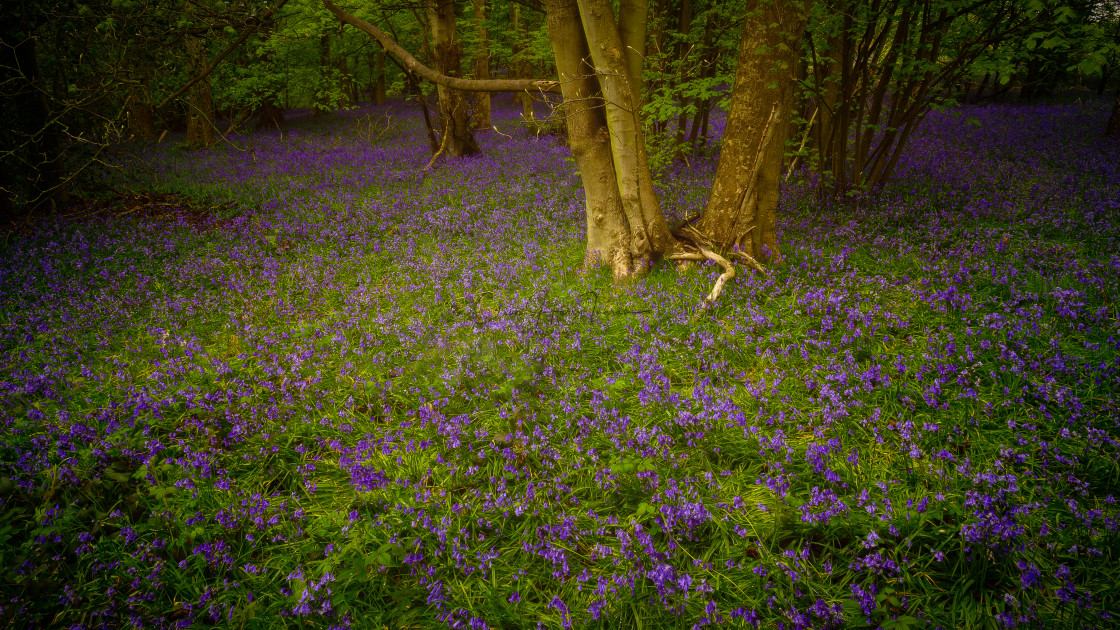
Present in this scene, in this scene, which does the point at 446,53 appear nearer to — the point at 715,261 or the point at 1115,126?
the point at 715,261

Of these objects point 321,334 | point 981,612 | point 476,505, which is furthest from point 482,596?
point 321,334

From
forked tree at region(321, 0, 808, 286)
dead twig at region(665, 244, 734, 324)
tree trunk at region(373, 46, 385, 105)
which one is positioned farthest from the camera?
tree trunk at region(373, 46, 385, 105)

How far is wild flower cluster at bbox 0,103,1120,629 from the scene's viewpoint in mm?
2443

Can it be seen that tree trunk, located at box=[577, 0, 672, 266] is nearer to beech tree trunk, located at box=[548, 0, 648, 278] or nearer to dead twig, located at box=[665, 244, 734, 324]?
beech tree trunk, located at box=[548, 0, 648, 278]

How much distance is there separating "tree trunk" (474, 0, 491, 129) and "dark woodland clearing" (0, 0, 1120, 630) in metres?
13.8

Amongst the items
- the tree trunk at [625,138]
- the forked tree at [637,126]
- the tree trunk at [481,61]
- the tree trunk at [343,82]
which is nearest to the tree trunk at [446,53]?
the tree trunk at [481,61]

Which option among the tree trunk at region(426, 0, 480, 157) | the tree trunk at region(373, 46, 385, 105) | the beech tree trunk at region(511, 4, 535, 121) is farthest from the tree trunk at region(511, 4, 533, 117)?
the tree trunk at region(373, 46, 385, 105)

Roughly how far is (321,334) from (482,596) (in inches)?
156

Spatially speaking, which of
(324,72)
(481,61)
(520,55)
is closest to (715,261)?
(520,55)

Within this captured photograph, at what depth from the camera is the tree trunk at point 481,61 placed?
17.8 meters

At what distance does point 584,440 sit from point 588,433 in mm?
76

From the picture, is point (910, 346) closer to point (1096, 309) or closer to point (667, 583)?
point (1096, 309)

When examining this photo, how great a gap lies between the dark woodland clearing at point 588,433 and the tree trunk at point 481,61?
13.8m

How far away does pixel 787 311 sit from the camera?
4.79m
